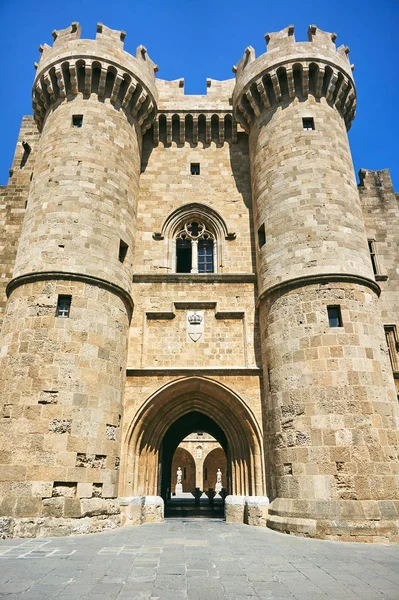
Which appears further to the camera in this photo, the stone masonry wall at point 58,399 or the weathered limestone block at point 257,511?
the weathered limestone block at point 257,511

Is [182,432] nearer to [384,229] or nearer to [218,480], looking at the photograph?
[384,229]

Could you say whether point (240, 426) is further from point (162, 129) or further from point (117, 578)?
point (162, 129)

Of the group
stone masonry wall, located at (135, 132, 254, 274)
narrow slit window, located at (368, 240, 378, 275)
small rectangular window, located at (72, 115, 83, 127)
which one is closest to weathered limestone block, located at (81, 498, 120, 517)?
stone masonry wall, located at (135, 132, 254, 274)

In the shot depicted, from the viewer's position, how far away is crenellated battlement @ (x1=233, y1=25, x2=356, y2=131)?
501 inches

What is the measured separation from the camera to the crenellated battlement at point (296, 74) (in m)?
12.7

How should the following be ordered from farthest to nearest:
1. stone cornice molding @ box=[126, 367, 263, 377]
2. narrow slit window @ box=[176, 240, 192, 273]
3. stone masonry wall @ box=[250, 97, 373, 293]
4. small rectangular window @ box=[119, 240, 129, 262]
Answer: narrow slit window @ box=[176, 240, 192, 273] → small rectangular window @ box=[119, 240, 129, 262] → stone cornice molding @ box=[126, 367, 263, 377] → stone masonry wall @ box=[250, 97, 373, 293]

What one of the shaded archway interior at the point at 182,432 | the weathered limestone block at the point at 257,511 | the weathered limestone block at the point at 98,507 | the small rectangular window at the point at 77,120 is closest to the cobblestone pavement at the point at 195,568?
the weathered limestone block at the point at 98,507

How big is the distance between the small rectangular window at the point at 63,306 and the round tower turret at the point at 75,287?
0.9 inches

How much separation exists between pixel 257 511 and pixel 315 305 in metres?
5.12

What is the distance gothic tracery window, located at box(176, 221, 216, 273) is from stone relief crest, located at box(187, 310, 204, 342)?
1716 mm

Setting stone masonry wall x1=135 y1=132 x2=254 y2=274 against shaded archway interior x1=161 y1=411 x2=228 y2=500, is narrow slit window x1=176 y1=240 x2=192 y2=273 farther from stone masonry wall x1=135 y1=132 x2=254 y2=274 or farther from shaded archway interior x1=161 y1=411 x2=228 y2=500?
shaded archway interior x1=161 y1=411 x2=228 y2=500

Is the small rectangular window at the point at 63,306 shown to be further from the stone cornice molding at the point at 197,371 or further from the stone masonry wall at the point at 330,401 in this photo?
the stone masonry wall at the point at 330,401

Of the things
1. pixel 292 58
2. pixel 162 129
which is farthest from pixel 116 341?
pixel 292 58

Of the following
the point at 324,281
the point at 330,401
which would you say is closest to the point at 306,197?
the point at 324,281
